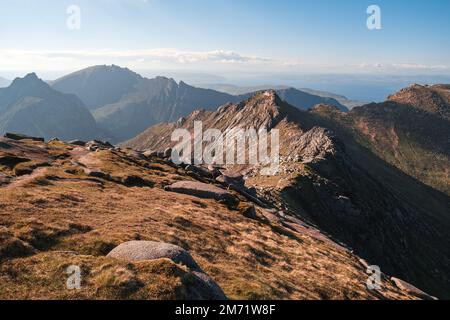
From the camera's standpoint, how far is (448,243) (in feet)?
446

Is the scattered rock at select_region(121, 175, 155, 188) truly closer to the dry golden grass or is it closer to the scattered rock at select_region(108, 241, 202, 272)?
the dry golden grass

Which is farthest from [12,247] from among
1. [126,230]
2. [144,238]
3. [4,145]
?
[4,145]

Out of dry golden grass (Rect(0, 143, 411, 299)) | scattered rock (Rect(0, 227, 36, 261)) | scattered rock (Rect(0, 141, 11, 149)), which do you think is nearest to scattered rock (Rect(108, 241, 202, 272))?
dry golden grass (Rect(0, 143, 411, 299))

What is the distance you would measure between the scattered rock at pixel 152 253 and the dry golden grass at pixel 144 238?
67.2 inches

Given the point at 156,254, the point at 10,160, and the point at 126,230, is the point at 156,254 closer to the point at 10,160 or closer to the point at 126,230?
the point at 126,230

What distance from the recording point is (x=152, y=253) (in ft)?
72.4

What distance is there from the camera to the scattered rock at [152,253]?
2184cm

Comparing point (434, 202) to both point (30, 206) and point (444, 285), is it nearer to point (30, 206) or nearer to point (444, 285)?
point (444, 285)

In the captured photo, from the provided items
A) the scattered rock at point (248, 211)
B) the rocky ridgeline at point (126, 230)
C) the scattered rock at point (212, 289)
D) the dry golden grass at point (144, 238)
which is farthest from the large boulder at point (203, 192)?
the scattered rock at point (212, 289)

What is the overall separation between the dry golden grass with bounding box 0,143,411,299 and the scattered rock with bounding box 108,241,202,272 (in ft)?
5.60

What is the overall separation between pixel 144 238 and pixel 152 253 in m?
7.51

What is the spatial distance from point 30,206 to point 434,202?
207582mm
